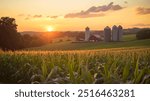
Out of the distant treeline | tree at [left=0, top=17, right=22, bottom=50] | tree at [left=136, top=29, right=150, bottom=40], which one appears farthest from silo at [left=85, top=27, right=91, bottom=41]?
tree at [left=0, top=17, right=22, bottom=50]

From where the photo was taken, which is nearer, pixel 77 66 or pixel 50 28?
pixel 77 66

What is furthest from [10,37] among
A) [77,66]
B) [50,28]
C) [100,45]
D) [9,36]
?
[100,45]

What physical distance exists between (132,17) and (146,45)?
0.19m

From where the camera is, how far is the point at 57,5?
2834 mm

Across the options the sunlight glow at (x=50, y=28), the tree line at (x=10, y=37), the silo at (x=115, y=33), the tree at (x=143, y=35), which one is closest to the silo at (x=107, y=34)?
the silo at (x=115, y=33)

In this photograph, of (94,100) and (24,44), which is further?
(24,44)

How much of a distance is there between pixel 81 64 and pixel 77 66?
0.03 metres

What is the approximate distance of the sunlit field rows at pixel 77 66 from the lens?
2.71 metres

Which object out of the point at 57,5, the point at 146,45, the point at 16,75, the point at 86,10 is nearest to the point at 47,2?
the point at 57,5

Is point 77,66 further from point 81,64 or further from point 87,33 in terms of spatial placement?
point 87,33

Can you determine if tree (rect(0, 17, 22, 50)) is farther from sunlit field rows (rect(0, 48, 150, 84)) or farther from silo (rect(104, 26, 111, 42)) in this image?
silo (rect(104, 26, 111, 42))

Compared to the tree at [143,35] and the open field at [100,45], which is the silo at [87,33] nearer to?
the open field at [100,45]

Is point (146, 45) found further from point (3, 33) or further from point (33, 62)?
point (3, 33)

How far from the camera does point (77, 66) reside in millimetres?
2785
